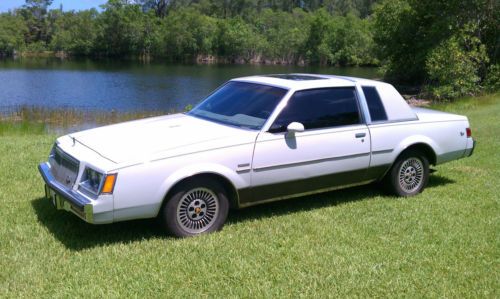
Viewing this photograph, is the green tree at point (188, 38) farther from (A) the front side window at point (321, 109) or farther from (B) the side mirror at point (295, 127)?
(B) the side mirror at point (295, 127)

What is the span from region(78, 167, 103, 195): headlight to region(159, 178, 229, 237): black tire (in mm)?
696

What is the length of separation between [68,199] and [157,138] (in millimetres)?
1115

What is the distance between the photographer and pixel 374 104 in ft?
22.2

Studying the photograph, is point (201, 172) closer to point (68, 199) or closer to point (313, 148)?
point (68, 199)

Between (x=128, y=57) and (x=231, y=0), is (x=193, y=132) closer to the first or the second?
(x=128, y=57)

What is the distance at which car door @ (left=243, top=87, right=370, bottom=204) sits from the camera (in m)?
5.75

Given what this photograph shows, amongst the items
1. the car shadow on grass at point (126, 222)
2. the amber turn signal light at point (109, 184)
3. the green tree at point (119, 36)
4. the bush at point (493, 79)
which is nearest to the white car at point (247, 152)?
the amber turn signal light at point (109, 184)

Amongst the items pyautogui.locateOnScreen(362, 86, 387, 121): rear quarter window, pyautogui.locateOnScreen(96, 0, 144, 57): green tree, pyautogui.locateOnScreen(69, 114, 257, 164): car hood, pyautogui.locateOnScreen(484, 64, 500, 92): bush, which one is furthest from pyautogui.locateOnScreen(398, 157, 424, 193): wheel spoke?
pyautogui.locateOnScreen(96, 0, 144, 57): green tree

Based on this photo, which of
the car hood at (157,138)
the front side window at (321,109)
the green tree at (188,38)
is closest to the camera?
the car hood at (157,138)

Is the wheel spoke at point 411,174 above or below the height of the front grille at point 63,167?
below

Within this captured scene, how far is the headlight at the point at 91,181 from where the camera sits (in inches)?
194

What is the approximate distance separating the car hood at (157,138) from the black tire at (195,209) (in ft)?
1.28

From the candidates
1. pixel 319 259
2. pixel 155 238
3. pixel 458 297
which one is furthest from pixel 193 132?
pixel 458 297

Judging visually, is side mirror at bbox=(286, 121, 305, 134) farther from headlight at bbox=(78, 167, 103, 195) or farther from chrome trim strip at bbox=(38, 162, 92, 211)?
chrome trim strip at bbox=(38, 162, 92, 211)
